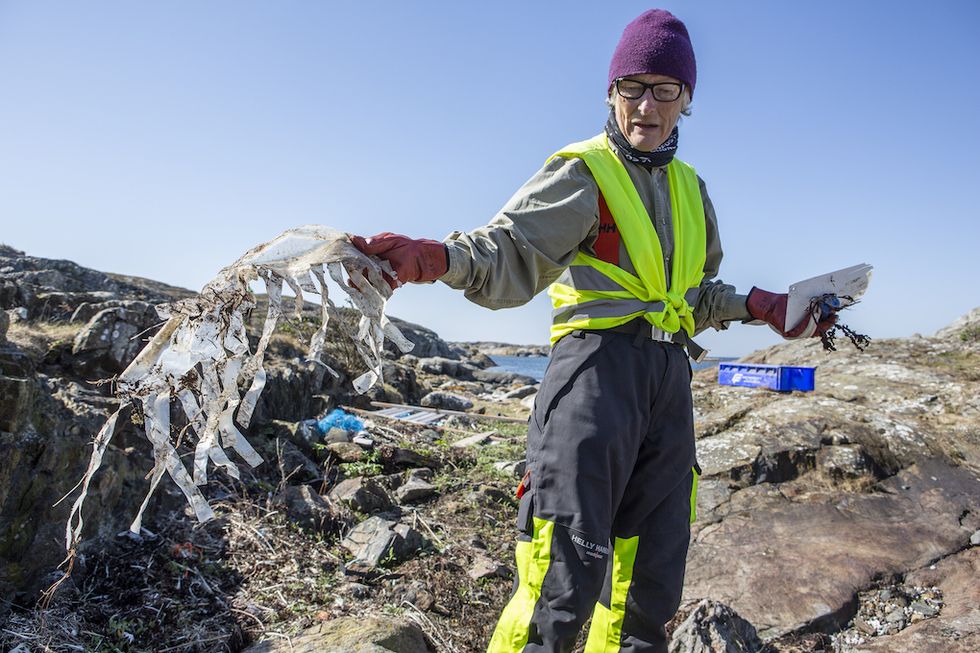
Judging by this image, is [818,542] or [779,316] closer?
[779,316]

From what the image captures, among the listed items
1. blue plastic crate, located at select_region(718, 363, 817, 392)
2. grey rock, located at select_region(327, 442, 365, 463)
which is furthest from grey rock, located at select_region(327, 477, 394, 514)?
blue plastic crate, located at select_region(718, 363, 817, 392)

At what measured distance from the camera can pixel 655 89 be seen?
1.97 m

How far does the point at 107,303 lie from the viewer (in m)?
5.97

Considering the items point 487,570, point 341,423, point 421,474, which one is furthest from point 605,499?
point 341,423

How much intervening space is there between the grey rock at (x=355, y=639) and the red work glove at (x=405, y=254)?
1433mm

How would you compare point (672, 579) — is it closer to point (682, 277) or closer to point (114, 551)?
point (682, 277)

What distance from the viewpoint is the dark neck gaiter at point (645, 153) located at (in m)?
2.01

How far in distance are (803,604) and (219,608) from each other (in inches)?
104

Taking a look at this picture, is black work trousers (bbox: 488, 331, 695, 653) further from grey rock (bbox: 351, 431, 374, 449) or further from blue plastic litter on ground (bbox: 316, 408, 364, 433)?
blue plastic litter on ground (bbox: 316, 408, 364, 433)

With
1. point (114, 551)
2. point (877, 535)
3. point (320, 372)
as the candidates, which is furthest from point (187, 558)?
point (320, 372)

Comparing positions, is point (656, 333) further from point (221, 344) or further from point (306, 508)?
point (306, 508)

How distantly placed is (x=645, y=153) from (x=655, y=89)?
0.68 feet

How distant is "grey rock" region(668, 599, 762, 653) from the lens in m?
2.32

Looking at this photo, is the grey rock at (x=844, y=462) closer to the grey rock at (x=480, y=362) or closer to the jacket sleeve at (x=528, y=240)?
the jacket sleeve at (x=528, y=240)
